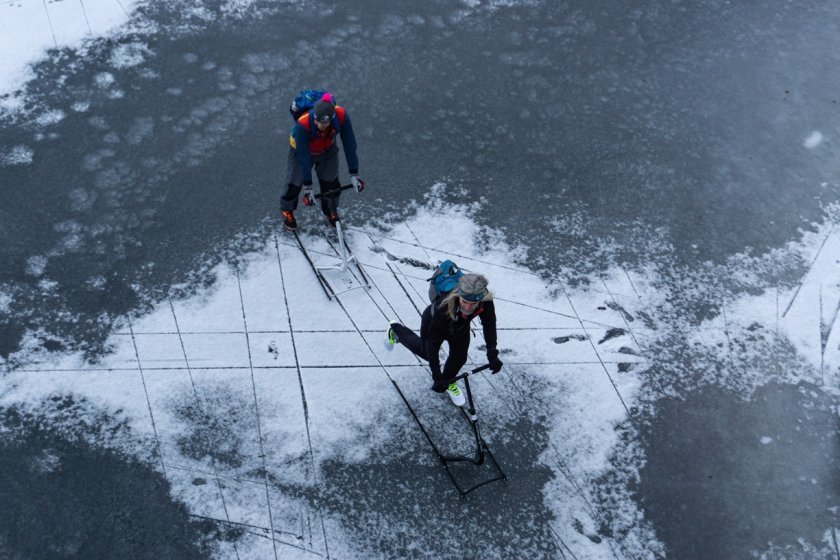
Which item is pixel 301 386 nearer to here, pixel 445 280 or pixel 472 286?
pixel 445 280

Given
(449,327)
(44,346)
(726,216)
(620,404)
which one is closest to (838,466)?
(620,404)

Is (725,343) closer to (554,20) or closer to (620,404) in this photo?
(620,404)

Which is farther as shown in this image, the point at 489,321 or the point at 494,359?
the point at 494,359

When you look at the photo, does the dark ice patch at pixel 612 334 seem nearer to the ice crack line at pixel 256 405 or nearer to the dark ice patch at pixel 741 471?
the dark ice patch at pixel 741 471

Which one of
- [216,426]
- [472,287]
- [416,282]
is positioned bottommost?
[216,426]

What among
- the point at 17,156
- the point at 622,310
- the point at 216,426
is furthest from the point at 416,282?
the point at 17,156

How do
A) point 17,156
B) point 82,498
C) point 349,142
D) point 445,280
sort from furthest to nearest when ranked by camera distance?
point 17,156 < point 349,142 < point 82,498 < point 445,280

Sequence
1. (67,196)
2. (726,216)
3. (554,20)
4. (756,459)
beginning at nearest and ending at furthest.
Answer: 1. (756,459)
2. (67,196)
3. (726,216)
4. (554,20)
